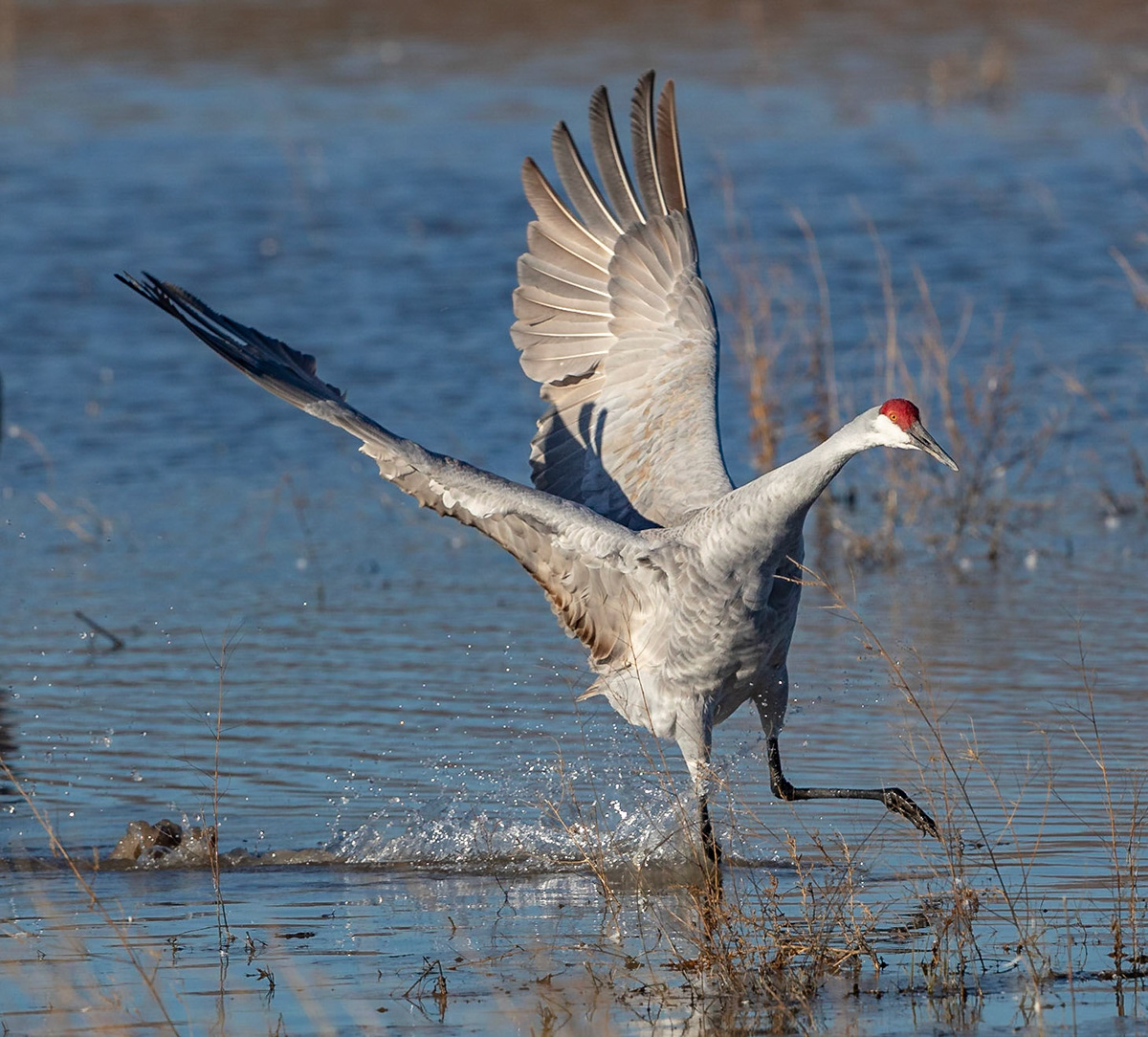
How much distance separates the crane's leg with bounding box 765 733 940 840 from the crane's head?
925 millimetres

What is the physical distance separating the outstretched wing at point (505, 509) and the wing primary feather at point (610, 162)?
125 cm

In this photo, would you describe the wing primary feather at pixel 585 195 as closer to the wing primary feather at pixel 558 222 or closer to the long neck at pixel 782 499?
the wing primary feather at pixel 558 222

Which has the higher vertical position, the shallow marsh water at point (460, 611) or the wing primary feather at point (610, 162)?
the wing primary feather at point (610, 162)

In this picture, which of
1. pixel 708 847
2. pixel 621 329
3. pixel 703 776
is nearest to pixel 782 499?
pixel 703 776

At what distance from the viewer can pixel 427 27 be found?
2347cm

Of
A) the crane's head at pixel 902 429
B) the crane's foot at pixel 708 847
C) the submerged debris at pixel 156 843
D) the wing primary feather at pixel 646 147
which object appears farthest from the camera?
the wing primary feather at pixel 646 147

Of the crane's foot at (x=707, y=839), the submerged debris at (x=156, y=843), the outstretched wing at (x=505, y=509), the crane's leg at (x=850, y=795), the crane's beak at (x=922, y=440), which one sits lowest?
the submerged debris at (x=156, y=843)

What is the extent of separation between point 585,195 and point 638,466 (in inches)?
36.6

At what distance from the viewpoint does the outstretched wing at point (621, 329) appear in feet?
20.4

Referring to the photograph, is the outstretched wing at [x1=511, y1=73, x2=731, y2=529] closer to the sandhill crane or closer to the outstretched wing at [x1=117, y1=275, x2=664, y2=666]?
the sandhill crane

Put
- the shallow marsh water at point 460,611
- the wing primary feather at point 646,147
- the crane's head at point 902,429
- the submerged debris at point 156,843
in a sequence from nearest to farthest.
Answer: the shallow marsh water at point 460,611, the crane's head at point 902,429, the submerged debris at point 156,843, the wing primary feather at point 646,147

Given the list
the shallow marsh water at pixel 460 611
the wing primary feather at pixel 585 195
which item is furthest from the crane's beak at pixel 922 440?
the wing primary feather at pixel 585 195

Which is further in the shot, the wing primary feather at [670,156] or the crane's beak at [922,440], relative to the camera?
the wing primary feather at [670,156]

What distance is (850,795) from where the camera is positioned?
548 centimetres
